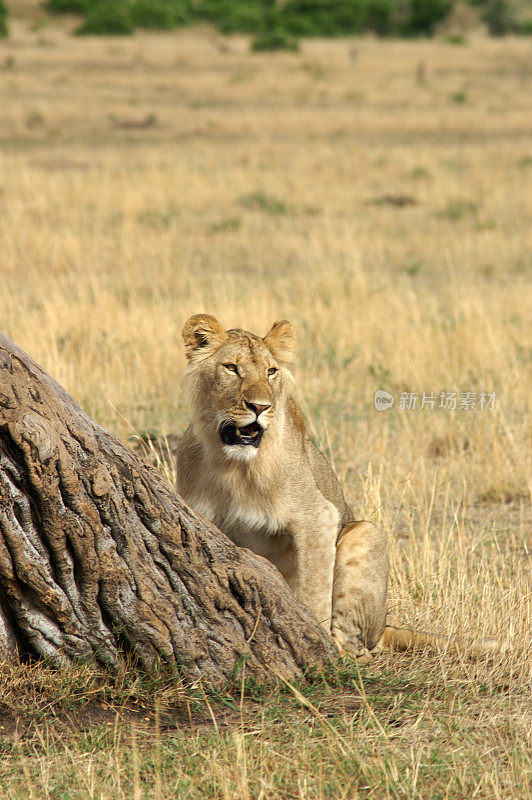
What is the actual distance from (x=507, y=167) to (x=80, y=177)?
9.65 meters

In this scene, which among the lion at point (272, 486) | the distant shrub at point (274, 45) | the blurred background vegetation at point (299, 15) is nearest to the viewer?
the lion at point (272, 486)

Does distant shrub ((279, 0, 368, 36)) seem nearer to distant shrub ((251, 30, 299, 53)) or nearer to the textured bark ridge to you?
distant shrub ((251, 30, 299, 53))

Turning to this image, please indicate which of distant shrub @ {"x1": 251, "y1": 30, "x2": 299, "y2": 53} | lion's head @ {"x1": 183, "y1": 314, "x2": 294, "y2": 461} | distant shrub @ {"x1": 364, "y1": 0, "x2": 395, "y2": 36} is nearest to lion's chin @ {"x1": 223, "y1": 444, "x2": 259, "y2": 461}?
lion's head @ {"x1": 183, "y1": 314, "x2": 294, "y2": 461}

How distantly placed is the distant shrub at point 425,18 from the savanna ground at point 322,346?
126 feet

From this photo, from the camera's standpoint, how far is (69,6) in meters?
62.0

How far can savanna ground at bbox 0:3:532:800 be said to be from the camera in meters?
3.56

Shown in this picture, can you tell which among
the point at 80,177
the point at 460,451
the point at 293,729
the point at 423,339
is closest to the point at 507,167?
the point at 80,177

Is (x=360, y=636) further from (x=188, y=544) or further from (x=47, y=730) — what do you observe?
(x=47, y=730)

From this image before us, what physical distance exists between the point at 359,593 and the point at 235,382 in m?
1.16

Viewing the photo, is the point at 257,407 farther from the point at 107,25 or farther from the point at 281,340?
the point at 107,25

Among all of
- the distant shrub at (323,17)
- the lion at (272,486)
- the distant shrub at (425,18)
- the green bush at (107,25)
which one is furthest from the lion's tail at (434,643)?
the distant shrub at (425,18)

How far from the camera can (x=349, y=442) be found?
7.70 meters

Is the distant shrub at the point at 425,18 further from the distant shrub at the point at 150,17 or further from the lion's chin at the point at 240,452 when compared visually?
the lion's chin at the point at 240,452

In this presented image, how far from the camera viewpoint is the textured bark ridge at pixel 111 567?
347cm
